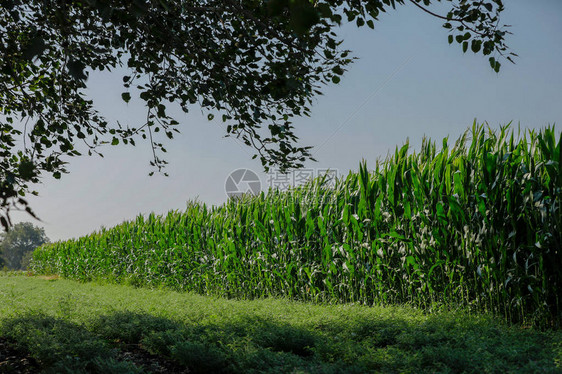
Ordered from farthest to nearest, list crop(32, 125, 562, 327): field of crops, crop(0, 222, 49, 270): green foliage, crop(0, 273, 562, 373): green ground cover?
crop(0, 222, 49, 270): green foliage → crop(32, 125, 562, 327): field of crops → crop(0, 273, 562, 373): green ground cover

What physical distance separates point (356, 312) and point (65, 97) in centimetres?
518

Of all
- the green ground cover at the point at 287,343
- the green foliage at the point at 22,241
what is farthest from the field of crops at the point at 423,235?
the green foliage at the point at 22,241

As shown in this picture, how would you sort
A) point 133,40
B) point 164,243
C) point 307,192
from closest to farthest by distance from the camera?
point 133,40, point 307,192, point 164,243

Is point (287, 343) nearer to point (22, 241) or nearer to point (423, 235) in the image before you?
point (423, 235)

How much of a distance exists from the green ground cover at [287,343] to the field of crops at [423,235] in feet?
1.67

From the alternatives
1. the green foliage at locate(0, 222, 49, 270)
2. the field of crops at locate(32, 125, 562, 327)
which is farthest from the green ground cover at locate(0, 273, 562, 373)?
the green foliage at locate(0, 222, 49, 270)

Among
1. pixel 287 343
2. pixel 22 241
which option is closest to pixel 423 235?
pixel 287 343

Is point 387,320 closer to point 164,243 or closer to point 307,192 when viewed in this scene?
point 307,192

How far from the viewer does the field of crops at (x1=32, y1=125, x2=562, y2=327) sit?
4496 mm

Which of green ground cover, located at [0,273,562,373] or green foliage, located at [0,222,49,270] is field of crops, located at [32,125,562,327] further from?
green foliage, located at [0,222,49,270]

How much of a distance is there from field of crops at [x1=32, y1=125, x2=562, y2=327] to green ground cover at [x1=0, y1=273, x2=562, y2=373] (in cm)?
51

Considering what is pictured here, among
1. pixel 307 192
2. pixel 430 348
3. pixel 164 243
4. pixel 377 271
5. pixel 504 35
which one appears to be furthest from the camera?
pixel 164 243

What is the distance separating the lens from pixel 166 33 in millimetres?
4305

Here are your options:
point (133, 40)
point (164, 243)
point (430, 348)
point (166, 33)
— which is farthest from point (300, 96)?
point (164, 243)
